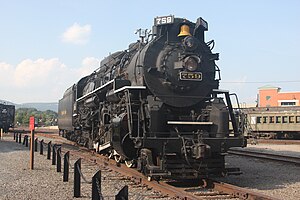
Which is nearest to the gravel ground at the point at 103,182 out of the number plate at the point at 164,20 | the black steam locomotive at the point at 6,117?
the number plate at the point at 164,20

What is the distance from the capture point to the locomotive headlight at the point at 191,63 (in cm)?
945

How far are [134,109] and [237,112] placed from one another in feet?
9.45

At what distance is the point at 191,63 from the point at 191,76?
327 mm

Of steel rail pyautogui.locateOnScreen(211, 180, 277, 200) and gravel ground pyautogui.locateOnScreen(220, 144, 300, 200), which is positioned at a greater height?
steel rail pyautogui.locateOnScreen(211, 180, 277, 200)

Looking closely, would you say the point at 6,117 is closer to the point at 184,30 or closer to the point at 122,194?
the point at 184,30

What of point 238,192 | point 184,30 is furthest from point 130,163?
point 184,30

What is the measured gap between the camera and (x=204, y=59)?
32.7 feet

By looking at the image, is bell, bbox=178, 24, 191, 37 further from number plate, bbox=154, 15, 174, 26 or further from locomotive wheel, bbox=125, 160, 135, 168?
locomotive wheel, bbox=125, 160, 135, 168

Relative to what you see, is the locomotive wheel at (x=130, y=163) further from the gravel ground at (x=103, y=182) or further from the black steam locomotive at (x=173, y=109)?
the gravel ground at (x=103, y=182)

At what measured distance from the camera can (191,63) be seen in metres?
9.53

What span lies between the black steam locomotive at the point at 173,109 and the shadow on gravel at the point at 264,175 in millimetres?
1017

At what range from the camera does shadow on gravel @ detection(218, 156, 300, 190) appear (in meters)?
9.30

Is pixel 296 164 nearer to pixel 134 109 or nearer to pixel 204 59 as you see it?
pixel 204 59

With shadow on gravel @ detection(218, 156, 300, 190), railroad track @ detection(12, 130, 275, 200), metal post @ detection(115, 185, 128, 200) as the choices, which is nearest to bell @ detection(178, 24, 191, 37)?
railroad track @ detection(12, 130, 275, 200)
